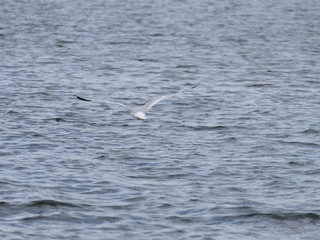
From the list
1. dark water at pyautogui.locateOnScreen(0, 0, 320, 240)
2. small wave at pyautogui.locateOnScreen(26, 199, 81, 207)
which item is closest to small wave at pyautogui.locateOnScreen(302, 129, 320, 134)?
dark water at pyautogui.locateOnScreen(0, 0, 320, 240)

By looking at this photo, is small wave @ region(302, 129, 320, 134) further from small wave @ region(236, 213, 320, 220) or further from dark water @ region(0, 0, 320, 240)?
small wave @ region(236, 213, 320, 220)

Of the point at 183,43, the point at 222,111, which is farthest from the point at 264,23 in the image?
the point at 222,111

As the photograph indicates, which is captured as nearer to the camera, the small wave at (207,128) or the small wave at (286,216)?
the small wave at (286,216)

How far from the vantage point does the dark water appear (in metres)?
15.5

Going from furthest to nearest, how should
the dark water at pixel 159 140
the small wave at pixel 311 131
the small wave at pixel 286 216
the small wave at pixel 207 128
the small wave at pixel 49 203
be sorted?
the small wave at pixel 207 128, the small wave at pixel 311 131, the small wave at pixel 49 203, the small wave at pixel 286 216, the dark water at pixel 159 140

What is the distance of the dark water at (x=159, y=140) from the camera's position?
15.5 metres

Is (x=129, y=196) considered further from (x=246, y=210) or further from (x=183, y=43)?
(x=183, y=43)

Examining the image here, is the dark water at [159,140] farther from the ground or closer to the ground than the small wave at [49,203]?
closer to the ground

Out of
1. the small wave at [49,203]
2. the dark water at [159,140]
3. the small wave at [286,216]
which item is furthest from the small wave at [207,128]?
the small wave at [49,203]

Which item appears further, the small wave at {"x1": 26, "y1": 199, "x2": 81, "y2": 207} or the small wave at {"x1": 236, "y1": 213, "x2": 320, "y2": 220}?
the small wave at {"x1": 26, "y1": 199, "x2": 81, "y2": 207}

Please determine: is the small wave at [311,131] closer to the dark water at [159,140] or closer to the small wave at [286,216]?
the dark water at [159,140]

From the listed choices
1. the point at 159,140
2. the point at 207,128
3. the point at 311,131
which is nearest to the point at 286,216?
the point at 159,140

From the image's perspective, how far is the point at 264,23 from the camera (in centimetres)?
5756

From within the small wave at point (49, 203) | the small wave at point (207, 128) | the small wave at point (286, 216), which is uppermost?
the small wave at point (49, 203)
